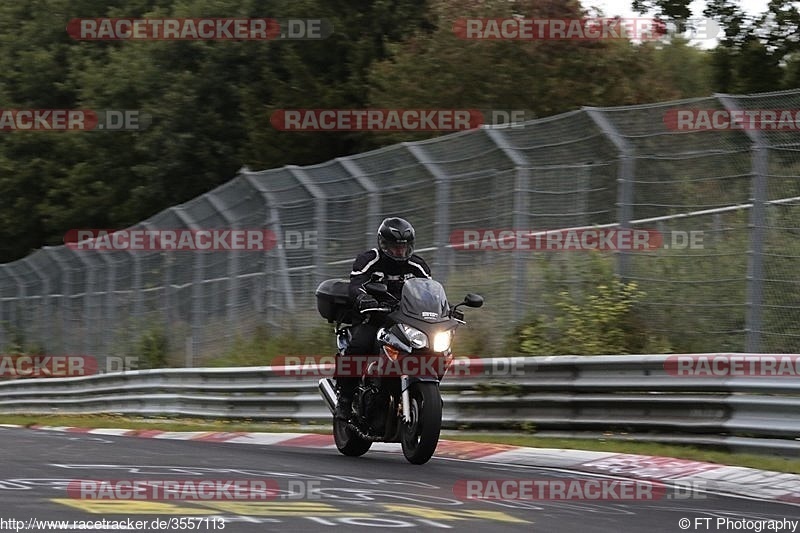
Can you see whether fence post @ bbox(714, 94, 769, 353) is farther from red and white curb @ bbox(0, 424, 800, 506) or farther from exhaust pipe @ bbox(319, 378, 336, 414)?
exhaust pipe @ bbox(319, 378, 336, 414)

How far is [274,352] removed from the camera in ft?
61.3

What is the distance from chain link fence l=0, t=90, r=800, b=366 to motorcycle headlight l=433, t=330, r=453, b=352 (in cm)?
271

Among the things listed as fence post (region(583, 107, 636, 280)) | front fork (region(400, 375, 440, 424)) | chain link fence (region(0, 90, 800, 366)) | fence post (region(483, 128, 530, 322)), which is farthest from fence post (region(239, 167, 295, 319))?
front fork (region(400, 375, 440, 424))

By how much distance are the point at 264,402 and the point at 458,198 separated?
150 inches

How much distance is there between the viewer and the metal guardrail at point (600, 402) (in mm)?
10180

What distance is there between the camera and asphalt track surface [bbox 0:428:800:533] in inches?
265

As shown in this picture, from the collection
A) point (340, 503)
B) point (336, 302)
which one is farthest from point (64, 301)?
point (340, 503)

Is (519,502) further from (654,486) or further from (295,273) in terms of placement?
(295,273)

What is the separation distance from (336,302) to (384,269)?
497mm

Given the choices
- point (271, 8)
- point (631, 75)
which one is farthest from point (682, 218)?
point (271, 8)

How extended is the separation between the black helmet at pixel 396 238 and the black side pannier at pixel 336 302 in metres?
0.50

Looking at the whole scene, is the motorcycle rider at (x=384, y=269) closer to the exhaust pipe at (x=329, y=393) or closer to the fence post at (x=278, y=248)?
the exhaust pipe at (x=329, y=393)

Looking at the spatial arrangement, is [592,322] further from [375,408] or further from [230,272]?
[230,272]

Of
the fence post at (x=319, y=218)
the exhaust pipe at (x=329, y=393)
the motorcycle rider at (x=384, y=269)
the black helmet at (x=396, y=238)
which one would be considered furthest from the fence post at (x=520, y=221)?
the fence post at (x=319, y=218)
